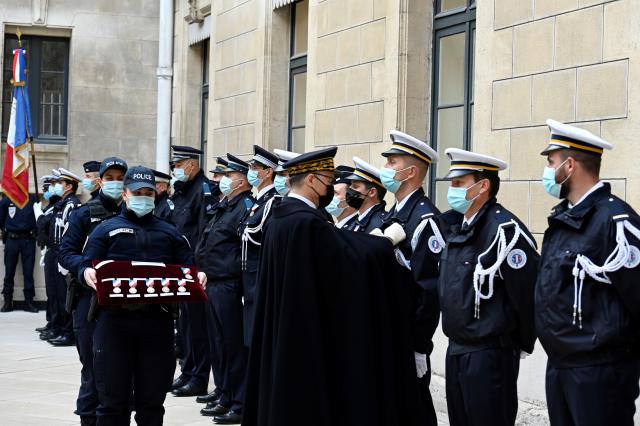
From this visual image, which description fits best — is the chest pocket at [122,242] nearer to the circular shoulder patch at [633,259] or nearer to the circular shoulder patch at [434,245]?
the circular shoulder patch at [434,245]

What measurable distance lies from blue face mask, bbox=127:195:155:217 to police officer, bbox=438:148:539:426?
211 centimetres

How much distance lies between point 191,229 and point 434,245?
212 inches

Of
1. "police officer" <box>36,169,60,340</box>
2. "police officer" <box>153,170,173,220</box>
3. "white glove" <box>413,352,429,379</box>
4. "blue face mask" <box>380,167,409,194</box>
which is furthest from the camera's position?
"police officer" <box>36,169,60,340</box>

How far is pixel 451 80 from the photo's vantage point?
11.0 metres

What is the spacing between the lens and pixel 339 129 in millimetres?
12570

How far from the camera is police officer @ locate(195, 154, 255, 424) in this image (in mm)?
9945

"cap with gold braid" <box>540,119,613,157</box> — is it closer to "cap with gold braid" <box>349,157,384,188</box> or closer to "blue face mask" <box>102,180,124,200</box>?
"cap with gold braid" <box>349,157,384,188</box>

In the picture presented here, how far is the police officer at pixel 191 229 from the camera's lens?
11.1 metres

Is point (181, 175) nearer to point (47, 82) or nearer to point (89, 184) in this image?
point (89, 184)

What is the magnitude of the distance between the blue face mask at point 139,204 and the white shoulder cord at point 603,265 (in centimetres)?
308

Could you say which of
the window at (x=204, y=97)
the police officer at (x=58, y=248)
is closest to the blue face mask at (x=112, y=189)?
the police officer at (x=58, y=248)

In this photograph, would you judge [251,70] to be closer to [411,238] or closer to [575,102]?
[575,102]

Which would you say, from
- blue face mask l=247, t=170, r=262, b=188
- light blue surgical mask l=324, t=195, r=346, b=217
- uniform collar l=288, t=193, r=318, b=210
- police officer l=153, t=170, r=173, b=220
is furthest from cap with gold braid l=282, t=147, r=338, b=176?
police officer l=153, t=170, r=173, b=220

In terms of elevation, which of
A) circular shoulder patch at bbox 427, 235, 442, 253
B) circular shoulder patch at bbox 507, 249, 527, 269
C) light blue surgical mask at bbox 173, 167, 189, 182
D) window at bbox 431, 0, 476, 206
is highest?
window at bbox 431, 0, 476, 206
